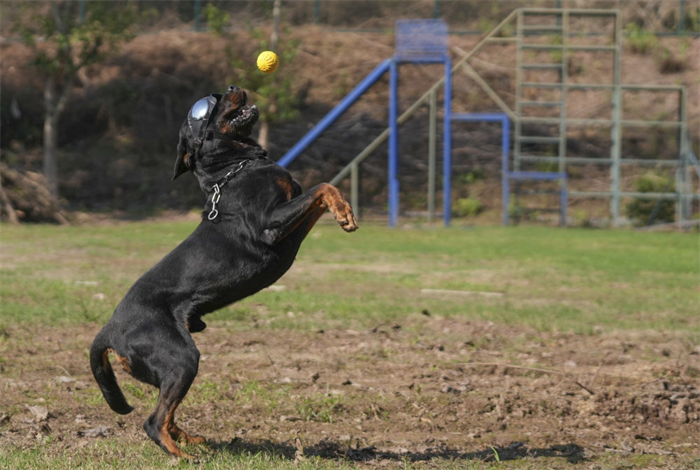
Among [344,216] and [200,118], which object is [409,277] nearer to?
[200,118]

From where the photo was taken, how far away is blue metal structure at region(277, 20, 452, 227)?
18625 mm

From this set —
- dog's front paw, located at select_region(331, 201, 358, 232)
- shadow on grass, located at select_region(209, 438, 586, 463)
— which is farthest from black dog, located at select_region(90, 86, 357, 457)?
shadow on grass, located at select_region(209, 438, 586, 463)

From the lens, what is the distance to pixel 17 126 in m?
23.4

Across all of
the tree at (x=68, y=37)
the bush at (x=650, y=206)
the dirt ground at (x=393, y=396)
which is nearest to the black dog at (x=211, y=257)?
the dirt ground at (x=393, y=396)

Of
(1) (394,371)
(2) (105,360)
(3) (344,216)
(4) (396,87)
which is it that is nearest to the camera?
(3) (344,216)

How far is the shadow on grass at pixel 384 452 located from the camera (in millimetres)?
4781

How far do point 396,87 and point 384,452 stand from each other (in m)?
14.6

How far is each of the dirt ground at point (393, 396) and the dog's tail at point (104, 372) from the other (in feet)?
0.98

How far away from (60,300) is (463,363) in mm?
4265

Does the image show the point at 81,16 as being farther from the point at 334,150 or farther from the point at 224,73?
the point at 334,150

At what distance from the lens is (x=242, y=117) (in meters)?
4.64

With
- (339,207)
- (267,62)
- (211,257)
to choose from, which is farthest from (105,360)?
(267,62)

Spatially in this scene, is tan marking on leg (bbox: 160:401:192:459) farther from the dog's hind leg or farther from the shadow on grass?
the shadow on grass

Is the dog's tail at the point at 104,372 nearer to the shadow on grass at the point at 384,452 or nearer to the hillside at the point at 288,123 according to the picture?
the shadow on grass at the point at 384,452
